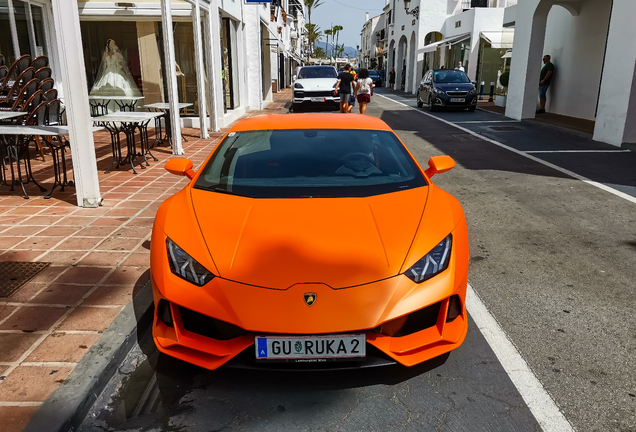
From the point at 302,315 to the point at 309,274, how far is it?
214mm

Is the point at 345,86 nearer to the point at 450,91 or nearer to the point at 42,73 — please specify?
the point at 450,91

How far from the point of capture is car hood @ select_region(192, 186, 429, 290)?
2.54m

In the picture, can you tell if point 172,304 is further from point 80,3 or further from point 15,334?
point 80,3

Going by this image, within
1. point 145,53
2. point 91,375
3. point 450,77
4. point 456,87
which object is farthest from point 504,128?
point 91,375

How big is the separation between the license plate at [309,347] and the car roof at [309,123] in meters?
1.95

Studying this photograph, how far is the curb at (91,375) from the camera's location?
7.80 feet

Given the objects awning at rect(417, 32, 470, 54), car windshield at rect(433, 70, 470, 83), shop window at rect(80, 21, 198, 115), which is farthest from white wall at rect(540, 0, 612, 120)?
shop window at rect(80, 21, 198, 115)

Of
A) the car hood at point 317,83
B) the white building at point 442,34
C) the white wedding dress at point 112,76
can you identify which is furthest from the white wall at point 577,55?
the white wedding dress at point 112,76

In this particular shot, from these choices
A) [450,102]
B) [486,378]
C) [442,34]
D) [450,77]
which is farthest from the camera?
[442,34]

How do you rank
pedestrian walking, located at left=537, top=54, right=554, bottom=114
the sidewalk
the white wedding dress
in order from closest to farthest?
the sidewalk, the white wedding dress, pedestrian walking, located at left=537, top=54, right=554, bottom=114

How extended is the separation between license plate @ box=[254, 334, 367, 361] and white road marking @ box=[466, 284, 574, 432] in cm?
95

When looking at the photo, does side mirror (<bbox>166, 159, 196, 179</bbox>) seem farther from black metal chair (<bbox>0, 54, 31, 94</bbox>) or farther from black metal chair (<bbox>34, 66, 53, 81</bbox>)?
black metal chair (<bbox>0, 54, 31, 94</bbox>)

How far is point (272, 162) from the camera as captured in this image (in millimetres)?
3590

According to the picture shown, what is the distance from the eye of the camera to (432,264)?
267cm
